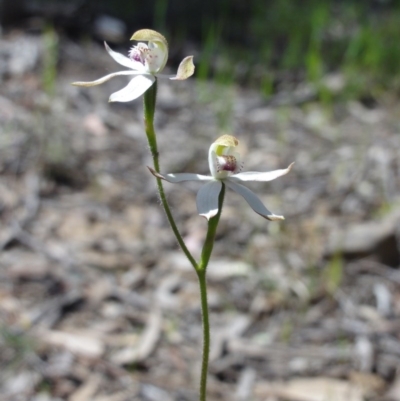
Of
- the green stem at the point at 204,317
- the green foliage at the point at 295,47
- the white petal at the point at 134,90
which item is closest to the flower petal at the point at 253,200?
the green stem at the point at 204,317

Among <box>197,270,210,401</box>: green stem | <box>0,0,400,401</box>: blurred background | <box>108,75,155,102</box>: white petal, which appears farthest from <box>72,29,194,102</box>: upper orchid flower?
<box>0,0,400,401</box>: blurred background

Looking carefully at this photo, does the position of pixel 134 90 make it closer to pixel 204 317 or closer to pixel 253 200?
pixel 253 200

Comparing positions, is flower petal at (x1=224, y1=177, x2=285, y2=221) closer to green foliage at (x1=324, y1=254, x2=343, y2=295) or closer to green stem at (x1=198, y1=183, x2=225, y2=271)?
green stem at (x1=198, y1=183, x2=225, y2=271)

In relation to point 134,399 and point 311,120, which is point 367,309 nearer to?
point 134,399

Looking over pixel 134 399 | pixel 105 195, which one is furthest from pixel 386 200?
pixel 134 399

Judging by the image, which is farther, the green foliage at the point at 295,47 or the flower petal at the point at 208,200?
the green foliage at the point at 295,47

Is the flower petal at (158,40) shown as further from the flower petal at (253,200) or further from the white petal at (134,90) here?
the flower petal at (253,200)
